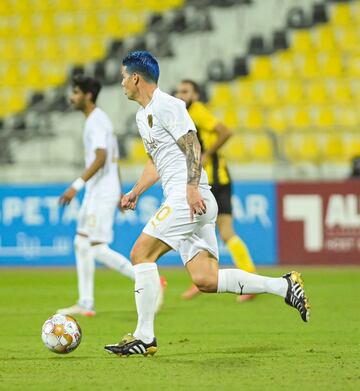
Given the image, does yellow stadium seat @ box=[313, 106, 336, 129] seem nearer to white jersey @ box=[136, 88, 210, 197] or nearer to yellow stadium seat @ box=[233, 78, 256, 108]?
yellow stadium seat @ box=[233, 78, 256, 108]

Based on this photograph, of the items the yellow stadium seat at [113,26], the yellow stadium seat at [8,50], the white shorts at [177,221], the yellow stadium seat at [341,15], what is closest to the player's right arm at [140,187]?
the white shorts at [177,221]

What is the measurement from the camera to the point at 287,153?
1658 cm

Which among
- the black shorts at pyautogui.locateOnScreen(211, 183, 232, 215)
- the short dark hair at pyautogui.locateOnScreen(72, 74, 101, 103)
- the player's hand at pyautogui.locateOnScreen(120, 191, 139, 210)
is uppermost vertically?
the short dark hair at pyautogui.locateOnScreen(72, 74, 101, 103)

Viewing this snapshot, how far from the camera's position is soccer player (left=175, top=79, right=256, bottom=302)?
10758 mm

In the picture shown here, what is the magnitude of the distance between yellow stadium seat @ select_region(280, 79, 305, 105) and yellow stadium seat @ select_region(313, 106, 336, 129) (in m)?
0.37

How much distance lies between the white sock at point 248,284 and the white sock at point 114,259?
2.91m

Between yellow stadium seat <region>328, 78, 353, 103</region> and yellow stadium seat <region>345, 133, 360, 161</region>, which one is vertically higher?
yellow stadium seat <region>328, 78, 353, 103</region>

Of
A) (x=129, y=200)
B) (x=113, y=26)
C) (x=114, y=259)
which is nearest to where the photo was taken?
(x=129, y=200)

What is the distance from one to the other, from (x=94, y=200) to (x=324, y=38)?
9.94 metres

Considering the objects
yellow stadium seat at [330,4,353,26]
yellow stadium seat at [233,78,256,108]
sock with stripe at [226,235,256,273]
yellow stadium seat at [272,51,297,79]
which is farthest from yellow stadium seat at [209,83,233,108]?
sock with stripe at [226,235,256,273]

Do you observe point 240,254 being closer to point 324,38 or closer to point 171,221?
point 171,221

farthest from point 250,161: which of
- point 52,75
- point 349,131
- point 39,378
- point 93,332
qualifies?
point 39,378

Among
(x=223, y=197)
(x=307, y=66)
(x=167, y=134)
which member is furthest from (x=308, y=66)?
(x=167, y=134)

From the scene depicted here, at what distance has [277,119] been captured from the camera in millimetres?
17922
